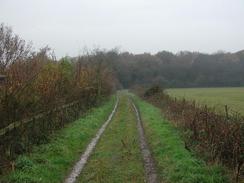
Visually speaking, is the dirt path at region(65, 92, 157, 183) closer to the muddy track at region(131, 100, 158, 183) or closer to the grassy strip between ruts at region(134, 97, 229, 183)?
the muddy track at region(131, 100, 158, 183)

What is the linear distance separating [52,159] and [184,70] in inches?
5704

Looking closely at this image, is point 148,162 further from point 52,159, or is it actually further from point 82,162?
point 52,159

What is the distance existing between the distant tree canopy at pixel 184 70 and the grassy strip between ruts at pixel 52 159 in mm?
118366

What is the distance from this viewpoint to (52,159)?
1491 centimetres

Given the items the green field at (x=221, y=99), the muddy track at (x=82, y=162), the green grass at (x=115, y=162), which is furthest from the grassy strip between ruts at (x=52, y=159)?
the green field at (x=221, y=99)

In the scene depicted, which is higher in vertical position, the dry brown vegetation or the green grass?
the dry brown vegetation

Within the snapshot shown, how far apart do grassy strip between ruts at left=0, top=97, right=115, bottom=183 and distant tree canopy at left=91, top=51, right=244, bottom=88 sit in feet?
388

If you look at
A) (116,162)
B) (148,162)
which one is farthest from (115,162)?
(148,162)

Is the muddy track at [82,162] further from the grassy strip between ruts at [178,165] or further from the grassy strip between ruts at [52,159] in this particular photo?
the grassy strip between ruts at [178,165]

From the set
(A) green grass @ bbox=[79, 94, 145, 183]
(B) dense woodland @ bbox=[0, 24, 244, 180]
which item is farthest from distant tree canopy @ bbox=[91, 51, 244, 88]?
(A) green grass @ bbox=[79, 94, 145, 183]

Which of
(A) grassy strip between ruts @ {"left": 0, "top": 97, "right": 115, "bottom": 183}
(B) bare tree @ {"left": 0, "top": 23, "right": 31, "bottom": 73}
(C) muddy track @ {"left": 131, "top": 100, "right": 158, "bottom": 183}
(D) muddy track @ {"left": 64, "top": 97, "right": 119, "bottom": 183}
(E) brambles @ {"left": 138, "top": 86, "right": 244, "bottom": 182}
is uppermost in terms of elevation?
(B) bare tree @ {"left": 0, "top": 23, "right": 31, "bottom": 73}

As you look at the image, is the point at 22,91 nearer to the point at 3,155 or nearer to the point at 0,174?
the point at 3,155

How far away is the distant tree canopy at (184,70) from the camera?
145875 millimetres

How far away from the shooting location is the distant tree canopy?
5743 inches
